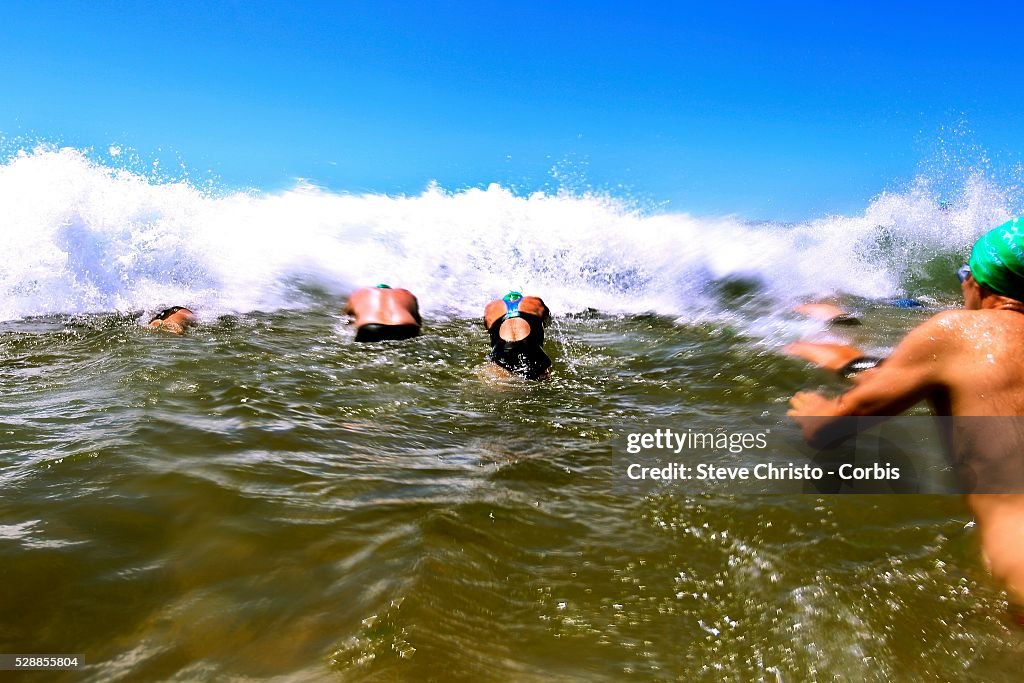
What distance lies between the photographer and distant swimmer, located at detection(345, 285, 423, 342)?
703cm

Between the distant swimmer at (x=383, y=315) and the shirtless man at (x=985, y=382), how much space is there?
5.40 metres

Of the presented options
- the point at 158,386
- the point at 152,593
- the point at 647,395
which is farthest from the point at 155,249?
the point at 152,593

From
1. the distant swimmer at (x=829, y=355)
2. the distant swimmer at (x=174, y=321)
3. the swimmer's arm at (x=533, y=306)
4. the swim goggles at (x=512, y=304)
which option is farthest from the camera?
the distant swimmer at (x=174, y=321)

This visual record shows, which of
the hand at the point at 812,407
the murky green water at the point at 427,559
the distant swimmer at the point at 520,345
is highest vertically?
the distant swimmer at the point at 520,345

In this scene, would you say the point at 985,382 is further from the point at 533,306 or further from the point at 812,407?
the point at 533,306

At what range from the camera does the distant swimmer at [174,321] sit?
6.95 m

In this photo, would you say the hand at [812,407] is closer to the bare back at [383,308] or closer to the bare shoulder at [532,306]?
the bare shoulder at [532,306]

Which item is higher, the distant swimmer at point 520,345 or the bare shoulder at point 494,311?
the bare shoulder at point 494,311

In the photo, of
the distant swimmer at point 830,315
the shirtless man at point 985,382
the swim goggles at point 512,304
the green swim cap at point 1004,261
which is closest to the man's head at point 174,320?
the swim goggles at point 512,304

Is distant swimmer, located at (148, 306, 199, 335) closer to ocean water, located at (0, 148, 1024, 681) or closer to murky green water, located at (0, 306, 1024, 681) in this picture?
ocean water, located at (0, 148, 1024, 681)

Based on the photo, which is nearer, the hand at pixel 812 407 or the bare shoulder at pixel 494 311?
the hand at pixel 812 407

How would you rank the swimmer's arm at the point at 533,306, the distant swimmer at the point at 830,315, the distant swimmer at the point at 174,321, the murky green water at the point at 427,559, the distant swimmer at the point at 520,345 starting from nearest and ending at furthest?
1. the murky green water at the point at 427,559
2. the distant swimmer at the point at 520,345
3. the swimmer's arm at the point at 533,306
4. the distant swimmer at the point at 174,321
5. the distant swimmer at the point at 830,315

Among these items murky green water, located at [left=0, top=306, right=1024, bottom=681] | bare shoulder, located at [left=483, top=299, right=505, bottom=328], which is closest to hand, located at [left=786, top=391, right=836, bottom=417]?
murky green water, located at [left=0, top=306, right=1024, bottom=681]

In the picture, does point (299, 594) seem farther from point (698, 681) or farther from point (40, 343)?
point (40, 343)
